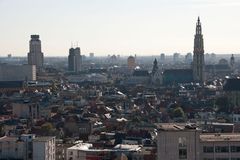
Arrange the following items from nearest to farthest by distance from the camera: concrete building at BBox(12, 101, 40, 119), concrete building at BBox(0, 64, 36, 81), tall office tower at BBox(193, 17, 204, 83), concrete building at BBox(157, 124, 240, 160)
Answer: concrete building at BBox(157, 124, 240, 160) < concrete building at BBox(12, 101, 40, 119) < tall office tower at BBox(193, 17, 204, 83) < concrete building at BBox(0, 64, 36, 81)

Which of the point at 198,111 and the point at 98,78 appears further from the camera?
the point at 98,78

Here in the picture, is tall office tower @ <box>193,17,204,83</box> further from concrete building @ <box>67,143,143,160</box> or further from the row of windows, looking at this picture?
the row of windows

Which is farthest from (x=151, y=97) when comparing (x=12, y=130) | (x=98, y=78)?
(x=98, y=78)

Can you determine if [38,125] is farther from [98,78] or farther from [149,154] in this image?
[98,78]

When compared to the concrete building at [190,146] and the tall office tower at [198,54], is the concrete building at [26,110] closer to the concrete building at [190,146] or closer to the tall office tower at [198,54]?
the tall office tower at [198,54]

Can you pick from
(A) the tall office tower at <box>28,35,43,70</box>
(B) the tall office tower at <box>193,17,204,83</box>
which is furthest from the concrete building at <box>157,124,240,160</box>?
(A) the tall office tower at <box>28,35,43,70</box>

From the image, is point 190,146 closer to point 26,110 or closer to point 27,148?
point 27,148

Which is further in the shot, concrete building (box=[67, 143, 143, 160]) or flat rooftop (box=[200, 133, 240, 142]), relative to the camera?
concrete building (box=[67, 143, 143, 160])
